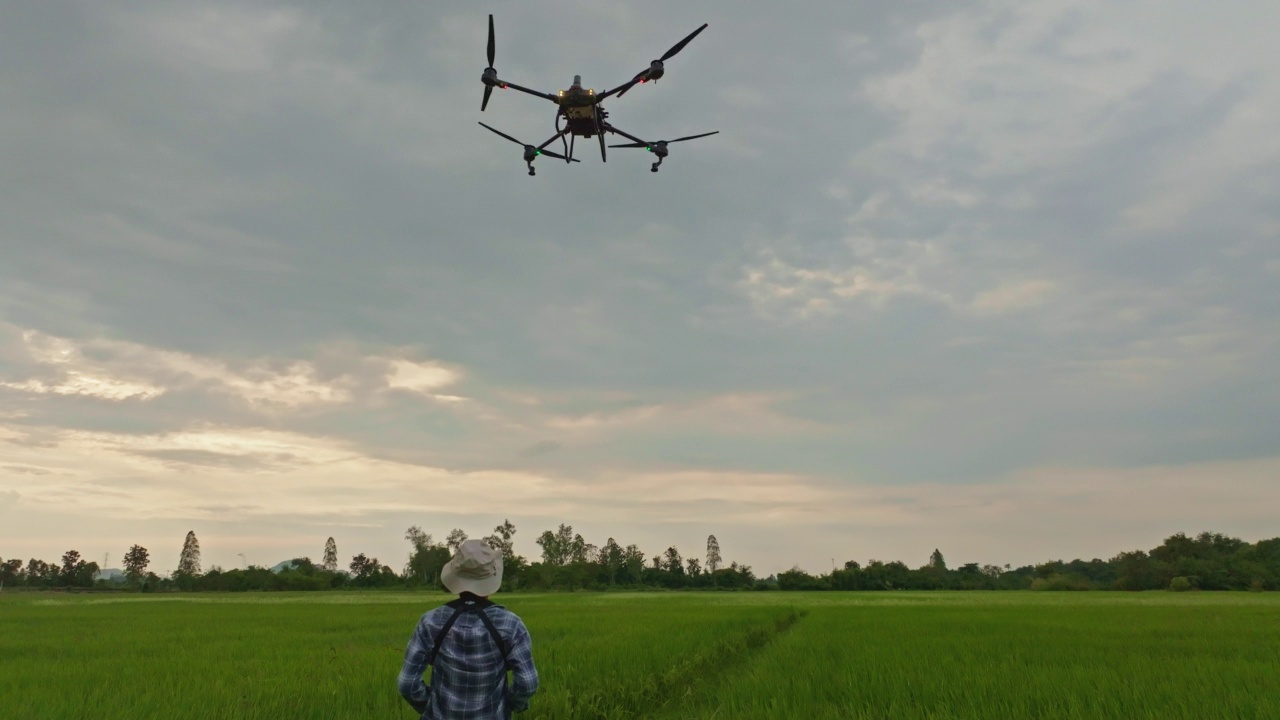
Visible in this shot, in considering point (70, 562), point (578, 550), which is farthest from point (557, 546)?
point (70, 562)

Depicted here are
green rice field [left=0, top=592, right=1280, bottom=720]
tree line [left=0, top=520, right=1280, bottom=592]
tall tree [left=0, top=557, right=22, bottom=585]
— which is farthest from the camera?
tall tree [left=0, top=557, right=22, bottom=585]

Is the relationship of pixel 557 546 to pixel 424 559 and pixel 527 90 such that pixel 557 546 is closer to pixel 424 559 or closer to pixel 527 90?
pixel 424 559

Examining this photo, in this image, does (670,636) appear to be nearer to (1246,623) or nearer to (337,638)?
(337,638)

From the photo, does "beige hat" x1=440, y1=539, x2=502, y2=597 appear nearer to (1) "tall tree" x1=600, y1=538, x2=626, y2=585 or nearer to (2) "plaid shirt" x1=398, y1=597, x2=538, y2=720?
(2) "plaid shirt" x1=398, y1=597, x2=538, y2=720

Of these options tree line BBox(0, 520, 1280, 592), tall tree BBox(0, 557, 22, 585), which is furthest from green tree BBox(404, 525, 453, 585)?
tall tree BBox(0, 557, 22, 585)

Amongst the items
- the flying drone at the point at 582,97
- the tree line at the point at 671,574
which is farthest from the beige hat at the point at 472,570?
the tree line at the point at 671,574

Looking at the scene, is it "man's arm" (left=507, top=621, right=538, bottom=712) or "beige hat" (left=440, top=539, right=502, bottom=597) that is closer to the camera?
"beige hat" (left=440, top=539, right=502, bottom=597)

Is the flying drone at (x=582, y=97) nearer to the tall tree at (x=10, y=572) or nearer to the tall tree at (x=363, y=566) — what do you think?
the tall tree at (x=363, y=566)
